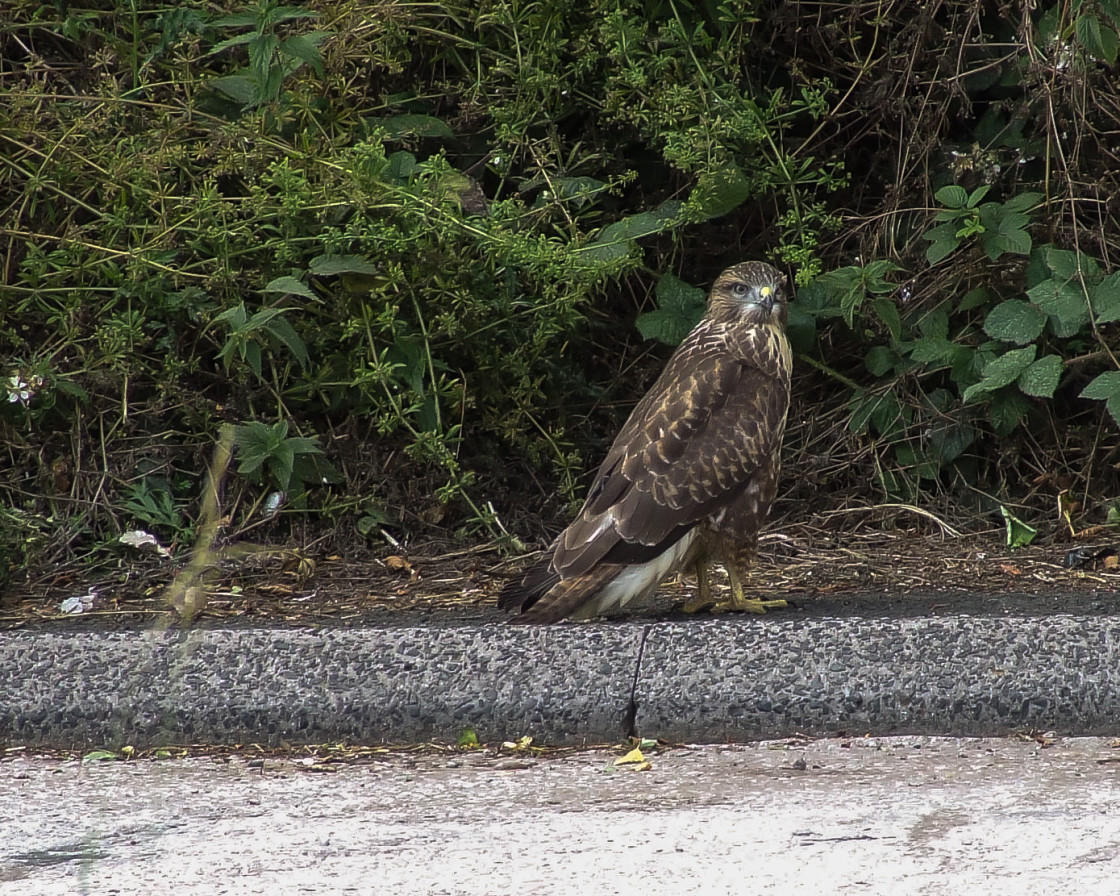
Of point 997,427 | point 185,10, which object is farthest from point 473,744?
point 185,10

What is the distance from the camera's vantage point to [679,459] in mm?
4301

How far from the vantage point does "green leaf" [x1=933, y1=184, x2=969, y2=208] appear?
5.11m

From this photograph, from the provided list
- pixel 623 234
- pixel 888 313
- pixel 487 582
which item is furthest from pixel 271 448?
pixel 888 313

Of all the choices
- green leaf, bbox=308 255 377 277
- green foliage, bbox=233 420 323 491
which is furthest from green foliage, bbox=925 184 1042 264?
green foliage, bbox=233 420 323 491

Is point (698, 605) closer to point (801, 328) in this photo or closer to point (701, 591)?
point (701, 591)

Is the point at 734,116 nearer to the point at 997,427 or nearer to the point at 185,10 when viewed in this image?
the point at 997,427

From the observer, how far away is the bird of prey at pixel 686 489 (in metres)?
4.11

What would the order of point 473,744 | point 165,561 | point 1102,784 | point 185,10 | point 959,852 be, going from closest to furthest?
1. point 959,852
2. point 1102,784
3. point 473,744
4. point 165,561
5. point 185,10

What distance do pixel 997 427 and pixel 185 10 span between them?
3.08m

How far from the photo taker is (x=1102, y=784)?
10.1 feet

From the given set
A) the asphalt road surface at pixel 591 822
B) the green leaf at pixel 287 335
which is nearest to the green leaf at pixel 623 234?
the green leaf at pixel 287 335

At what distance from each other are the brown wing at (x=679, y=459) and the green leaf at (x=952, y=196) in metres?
0.95

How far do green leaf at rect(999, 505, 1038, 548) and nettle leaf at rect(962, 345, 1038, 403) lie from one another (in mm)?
395

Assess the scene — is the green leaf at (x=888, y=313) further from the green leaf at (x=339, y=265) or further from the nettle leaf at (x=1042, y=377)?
the green leaf at (x=339, y=265)
